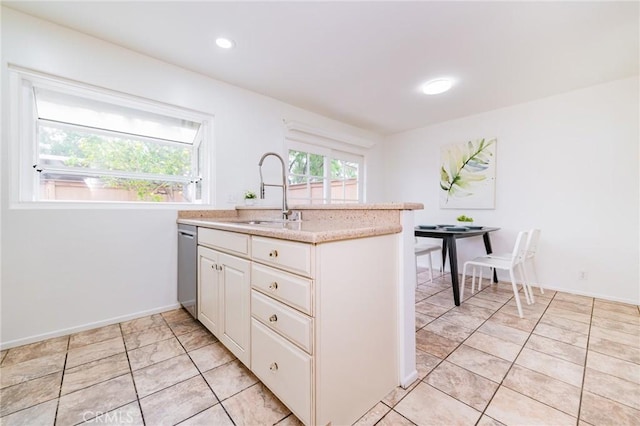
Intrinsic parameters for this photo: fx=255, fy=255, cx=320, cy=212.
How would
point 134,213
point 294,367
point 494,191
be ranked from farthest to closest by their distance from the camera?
1. point 494,191
2. point 134,213
3. point 294,367

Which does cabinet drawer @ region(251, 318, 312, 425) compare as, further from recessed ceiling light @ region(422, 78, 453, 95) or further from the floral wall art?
the floral wall art

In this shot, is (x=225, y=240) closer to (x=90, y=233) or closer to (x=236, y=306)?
(x=236, y=306)

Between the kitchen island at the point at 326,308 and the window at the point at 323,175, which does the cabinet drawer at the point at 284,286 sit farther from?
the window at the point at 323,175

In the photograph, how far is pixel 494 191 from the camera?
3.45m

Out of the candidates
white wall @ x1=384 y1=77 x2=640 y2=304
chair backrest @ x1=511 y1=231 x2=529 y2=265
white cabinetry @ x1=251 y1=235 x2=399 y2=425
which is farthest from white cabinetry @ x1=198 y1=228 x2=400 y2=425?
white wall @ x1=384 y1=77 x2=640 y2=304

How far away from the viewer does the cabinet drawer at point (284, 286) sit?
3.41ft

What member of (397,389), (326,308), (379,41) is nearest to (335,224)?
(326,308)

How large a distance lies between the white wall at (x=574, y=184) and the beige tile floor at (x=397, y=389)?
2.57 ft

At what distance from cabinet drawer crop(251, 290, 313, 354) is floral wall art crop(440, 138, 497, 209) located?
3429mm

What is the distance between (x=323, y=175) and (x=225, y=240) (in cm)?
253

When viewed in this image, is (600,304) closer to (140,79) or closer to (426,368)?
(426,368)

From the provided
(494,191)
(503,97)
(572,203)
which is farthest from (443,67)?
(572,203)

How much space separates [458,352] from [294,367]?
4.08 feet

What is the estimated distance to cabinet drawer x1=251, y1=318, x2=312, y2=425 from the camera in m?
1.04
